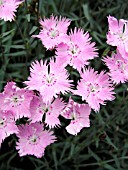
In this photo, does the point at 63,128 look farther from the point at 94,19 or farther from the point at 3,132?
the point at 94,19

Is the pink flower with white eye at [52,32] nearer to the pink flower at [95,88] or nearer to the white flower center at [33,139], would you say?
the pink flower at [95,88]

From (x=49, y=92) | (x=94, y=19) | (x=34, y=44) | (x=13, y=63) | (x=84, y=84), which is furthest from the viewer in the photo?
(x=94, y=19)

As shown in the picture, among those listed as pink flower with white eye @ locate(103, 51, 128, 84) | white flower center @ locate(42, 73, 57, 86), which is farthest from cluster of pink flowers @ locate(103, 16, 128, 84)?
white flower center @ locate(42, 73, 57, 86)

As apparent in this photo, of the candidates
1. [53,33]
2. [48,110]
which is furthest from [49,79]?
[53,33]

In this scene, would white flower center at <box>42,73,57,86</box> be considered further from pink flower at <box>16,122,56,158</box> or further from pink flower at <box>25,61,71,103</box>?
pink flower at <box>16,122,56,158</box>

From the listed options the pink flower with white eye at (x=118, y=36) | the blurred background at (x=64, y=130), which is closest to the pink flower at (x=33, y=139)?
the blurred background at (x=64, y=130)

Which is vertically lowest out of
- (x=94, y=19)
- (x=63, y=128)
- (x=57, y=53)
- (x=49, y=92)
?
(x=63, y=128)

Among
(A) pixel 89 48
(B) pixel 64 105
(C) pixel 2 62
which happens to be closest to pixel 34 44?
(C) pixel 2 62
